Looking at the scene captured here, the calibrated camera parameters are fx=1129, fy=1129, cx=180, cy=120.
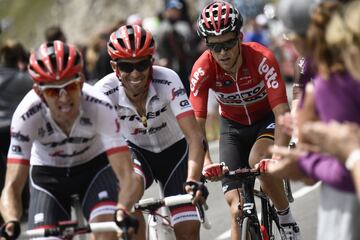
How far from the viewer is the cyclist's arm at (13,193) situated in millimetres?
7207

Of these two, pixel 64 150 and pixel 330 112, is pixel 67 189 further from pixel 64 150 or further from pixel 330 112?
pixel 330 112

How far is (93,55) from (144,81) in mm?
10362

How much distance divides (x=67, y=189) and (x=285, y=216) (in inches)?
104

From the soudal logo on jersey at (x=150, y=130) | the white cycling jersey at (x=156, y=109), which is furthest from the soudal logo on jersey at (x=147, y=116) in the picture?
the soudal logo on jersey at (x=150, y=130)

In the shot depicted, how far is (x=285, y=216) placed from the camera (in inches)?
380

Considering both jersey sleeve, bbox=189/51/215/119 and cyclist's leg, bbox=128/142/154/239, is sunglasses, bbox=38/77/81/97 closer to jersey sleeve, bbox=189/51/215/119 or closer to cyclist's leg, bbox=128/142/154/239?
cyclist's leg, bbox=128/142/154/239

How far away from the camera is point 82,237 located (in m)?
7.48

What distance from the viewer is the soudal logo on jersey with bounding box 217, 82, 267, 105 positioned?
9688mm

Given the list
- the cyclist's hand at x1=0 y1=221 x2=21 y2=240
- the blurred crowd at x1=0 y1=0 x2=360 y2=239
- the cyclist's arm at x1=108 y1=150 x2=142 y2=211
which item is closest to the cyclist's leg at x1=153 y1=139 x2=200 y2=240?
the cyclist's arm at x1=108 y1=150 x2=142 y2=211

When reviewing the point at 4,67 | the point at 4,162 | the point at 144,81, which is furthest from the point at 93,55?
the point at 144,81

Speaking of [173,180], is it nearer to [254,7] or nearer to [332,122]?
[332,122]

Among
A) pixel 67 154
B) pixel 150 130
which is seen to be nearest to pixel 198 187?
pixel 67 154

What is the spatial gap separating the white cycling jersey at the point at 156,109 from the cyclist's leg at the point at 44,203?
1205 millimetres

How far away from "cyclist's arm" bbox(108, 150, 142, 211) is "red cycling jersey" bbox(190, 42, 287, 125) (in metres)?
2.15
